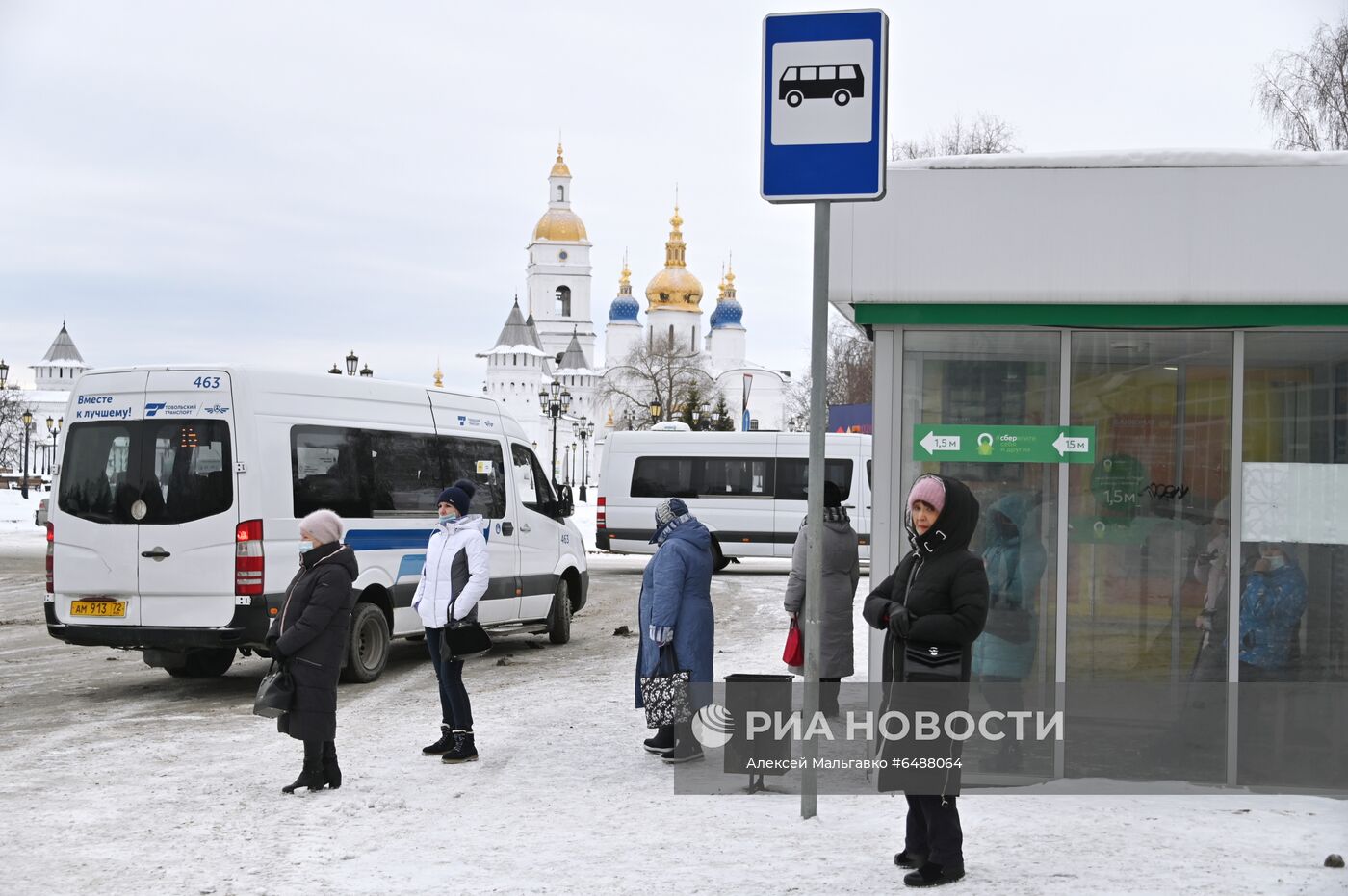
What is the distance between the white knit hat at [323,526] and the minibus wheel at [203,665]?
17.3ft

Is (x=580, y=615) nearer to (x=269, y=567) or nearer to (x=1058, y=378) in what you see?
(x=269, y=567)

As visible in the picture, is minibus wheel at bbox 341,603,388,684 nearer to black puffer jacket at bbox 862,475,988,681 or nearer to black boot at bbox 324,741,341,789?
black boot at bbox 324,741,341,789

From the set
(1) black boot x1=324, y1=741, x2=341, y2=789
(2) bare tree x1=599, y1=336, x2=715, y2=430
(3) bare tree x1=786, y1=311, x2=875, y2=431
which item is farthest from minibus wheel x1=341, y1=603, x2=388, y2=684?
(2) bare tree x1=599, y1=336, x2=715, y2=430

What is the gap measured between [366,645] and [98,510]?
2.46 m

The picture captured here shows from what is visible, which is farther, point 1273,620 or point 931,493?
point 1273,620

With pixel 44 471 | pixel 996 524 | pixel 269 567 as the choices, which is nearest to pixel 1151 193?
pixel 996 524

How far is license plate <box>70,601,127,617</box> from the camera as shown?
1084cm

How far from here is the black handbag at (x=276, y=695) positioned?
743 cm

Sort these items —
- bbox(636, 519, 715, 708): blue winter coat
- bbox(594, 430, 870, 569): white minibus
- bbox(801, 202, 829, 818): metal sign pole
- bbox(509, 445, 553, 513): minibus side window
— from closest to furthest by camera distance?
bbox(801, 202, 829, 818): metal sign pole < bbox(636, 519, 715, 708): blue winter coat < bbox(509, 445, 553, 513): minibus side window < bbox(594, 430, 870, 569): white minibus

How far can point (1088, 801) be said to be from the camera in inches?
279

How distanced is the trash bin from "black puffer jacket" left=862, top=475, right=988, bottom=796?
1.88 meters

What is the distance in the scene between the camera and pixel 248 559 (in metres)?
10.8

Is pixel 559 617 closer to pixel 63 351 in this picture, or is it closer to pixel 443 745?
pixel 443 745

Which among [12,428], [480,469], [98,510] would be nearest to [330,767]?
[98,510]
